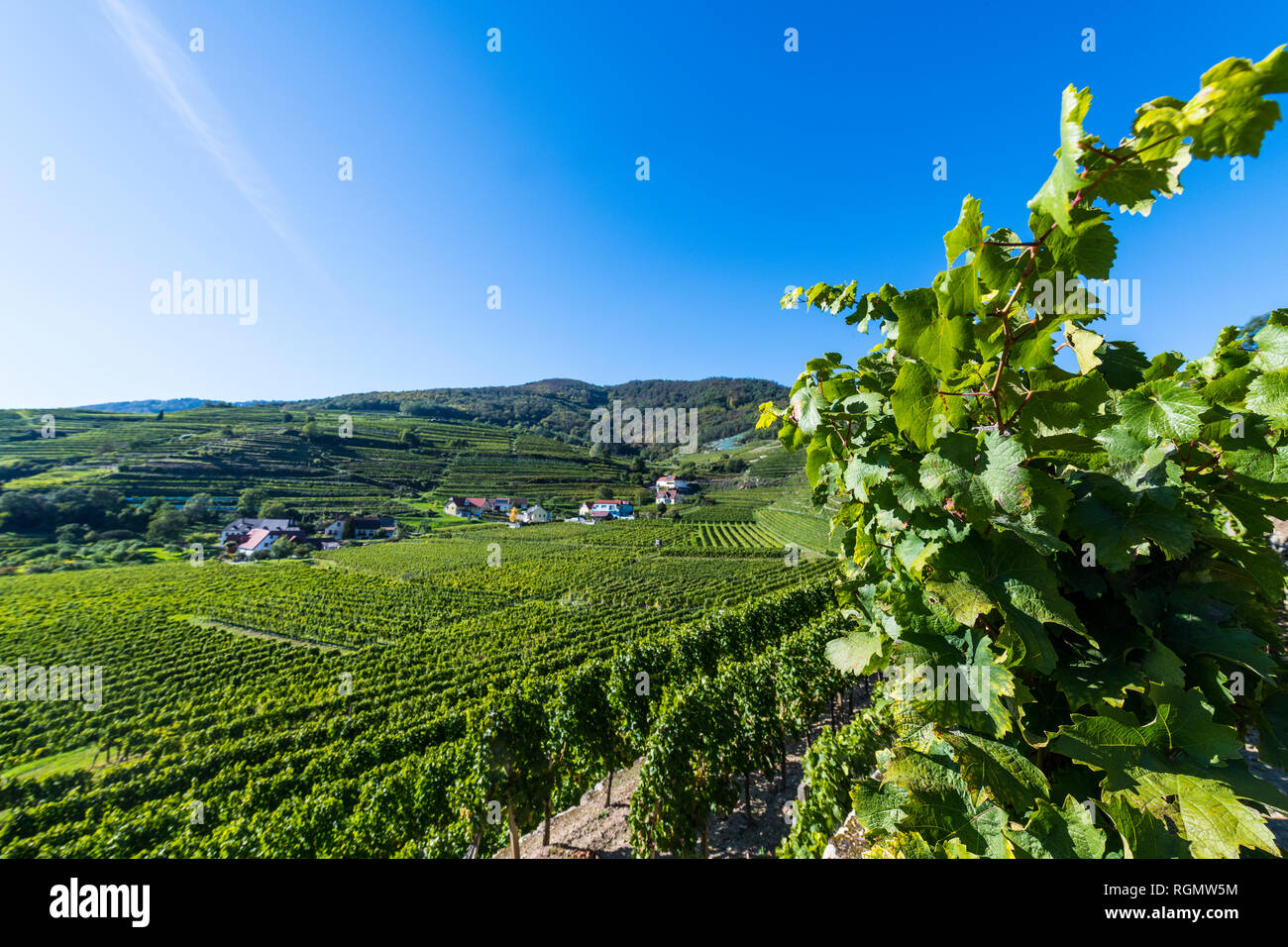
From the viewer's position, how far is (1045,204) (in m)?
0.99

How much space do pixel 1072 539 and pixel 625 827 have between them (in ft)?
57.3

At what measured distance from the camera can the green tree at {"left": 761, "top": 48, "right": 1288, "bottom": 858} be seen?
43.8 inches

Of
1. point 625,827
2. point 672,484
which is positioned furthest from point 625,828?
point 672,484

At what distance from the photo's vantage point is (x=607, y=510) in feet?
394

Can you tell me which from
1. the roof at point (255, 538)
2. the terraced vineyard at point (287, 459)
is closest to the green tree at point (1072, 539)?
the roof at point (255, 538)

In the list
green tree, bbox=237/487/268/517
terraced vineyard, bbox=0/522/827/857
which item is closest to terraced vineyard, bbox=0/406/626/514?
green tree, bbox=237/487/268/517

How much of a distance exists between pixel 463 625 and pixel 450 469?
10854 cm

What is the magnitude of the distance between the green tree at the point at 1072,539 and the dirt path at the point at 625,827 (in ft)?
44.0

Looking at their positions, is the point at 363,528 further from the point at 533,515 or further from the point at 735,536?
the point at 735,536

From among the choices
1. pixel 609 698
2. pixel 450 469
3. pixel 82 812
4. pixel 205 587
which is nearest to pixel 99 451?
pixel 450 469

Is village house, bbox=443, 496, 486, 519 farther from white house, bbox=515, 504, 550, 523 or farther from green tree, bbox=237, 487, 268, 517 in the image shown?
green tree, bbox=237, 487, 268, 517

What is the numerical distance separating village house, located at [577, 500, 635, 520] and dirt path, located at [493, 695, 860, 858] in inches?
3918

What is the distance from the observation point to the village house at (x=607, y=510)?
118 meters
